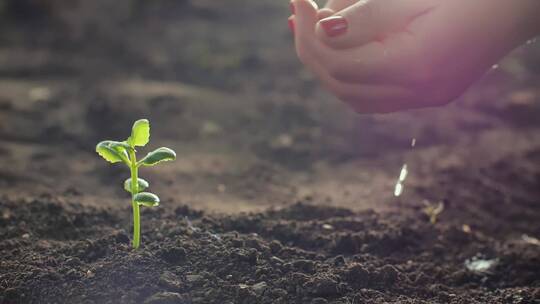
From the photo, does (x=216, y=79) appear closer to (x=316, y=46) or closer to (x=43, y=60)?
(x=43, y=60)

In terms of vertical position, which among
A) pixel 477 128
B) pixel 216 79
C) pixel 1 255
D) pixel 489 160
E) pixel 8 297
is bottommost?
pixel 8 297

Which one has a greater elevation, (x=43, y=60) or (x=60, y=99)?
(x=43, y=60)

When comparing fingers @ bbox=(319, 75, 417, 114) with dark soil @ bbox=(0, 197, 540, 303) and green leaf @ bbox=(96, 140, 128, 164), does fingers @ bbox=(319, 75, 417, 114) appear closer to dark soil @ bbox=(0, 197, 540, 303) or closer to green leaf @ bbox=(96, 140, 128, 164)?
dark soil @ bbox=(0, 197, 540, 303)

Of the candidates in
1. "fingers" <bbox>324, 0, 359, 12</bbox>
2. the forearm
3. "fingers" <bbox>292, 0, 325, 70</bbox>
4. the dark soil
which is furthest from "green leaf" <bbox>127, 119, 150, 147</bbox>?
the forearm

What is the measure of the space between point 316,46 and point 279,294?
2.61 ft

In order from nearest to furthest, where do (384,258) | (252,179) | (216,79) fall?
(384,258), (252,179), (216,79)

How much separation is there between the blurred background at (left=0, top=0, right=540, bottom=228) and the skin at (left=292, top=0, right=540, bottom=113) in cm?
59

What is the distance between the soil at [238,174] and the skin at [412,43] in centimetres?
54

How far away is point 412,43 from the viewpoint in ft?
6.12

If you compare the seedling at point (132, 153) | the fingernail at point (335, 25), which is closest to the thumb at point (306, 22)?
the fingernail at point (335, 25)

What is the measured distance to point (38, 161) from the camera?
2.81 metres

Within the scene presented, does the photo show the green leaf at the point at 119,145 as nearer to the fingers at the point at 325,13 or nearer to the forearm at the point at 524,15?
the fingers at the point at 325,13

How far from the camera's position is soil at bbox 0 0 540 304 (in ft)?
5.90

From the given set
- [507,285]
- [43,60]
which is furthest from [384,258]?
[43,60]
